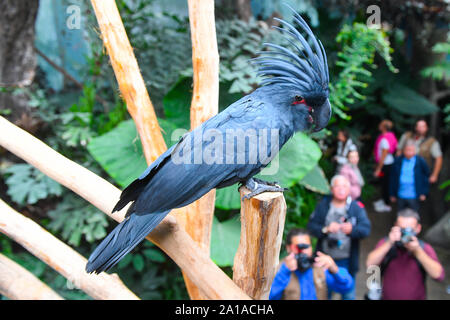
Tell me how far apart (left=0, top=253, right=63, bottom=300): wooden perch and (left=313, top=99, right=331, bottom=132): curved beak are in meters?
1.05

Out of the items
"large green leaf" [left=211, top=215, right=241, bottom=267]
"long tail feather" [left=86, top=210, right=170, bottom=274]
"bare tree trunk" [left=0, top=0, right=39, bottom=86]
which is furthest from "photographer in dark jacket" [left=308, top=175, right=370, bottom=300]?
"bare tree trunk" [left=0, top=0, right=39, bottom=86]

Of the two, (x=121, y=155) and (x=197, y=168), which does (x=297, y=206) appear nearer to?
(x=121, y=155)

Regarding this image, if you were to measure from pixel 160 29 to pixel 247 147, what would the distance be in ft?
7.15

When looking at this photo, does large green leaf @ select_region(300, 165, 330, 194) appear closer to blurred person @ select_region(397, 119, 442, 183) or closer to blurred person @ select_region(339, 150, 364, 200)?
blurred person @ select_region(339, 150, 364, 200)

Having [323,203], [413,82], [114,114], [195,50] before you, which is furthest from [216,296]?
[413,82]

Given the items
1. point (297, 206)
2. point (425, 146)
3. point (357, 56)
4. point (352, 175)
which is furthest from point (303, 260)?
point (425, 146)

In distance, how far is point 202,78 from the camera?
5.32 feet

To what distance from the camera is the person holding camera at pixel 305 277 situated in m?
1.67

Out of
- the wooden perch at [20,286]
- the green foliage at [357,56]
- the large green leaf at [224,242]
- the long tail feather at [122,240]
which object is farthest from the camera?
the green foliage at [357,56]

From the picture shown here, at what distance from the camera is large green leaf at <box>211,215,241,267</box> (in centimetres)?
218

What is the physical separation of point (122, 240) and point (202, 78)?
0.79m

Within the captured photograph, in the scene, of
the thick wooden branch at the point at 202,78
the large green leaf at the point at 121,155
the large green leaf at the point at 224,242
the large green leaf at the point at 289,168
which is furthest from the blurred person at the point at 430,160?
the thick wooden branch at the point at 202,78

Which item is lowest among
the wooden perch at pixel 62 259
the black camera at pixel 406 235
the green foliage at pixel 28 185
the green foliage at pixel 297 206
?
the green foliage at pixel 297 206

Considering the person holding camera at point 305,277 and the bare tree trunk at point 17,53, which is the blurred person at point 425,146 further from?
the bare tree trunk at point 17,53
